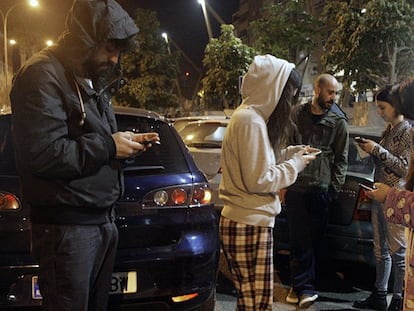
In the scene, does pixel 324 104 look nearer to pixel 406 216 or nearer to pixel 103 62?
pixel 406 216

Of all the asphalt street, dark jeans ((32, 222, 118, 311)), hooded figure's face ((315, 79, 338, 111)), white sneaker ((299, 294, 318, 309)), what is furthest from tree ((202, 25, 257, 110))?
dark jeans ((32, 222, 118, 311))

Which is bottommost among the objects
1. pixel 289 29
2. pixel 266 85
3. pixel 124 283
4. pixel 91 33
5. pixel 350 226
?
pixel 350 226

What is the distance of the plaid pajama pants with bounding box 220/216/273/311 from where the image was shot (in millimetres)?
2721

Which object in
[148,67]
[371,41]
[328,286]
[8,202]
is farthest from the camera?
[148,67]

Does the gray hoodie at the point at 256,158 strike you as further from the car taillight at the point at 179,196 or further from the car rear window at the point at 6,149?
the car rear window at the point at 6,149

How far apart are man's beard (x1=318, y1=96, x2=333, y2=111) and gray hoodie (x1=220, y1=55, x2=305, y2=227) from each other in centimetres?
147

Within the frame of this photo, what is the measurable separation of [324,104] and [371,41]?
27.0 feet

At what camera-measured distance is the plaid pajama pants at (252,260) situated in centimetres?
272

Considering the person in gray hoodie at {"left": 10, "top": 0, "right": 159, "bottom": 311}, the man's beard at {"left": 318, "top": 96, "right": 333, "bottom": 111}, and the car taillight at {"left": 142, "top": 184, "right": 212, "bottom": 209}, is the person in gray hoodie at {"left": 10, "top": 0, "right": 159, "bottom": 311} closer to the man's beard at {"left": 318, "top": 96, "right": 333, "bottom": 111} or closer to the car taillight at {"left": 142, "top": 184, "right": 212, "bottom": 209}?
the car taillight at {"left": 142, "top": 184, "right": 212, "bottom": 209}

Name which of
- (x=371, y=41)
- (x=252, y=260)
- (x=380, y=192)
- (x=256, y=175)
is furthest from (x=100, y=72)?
(x=371, y=41)

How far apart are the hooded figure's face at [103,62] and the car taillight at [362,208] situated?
3.00 metres

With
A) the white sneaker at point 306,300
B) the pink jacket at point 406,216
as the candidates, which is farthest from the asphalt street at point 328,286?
the pink jacket at point 406,216

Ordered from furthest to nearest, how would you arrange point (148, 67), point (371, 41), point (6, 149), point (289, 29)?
point (148, 67) < point (289, 29) < point (371, 41) < point (6, 149)

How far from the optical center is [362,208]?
4.52 m
